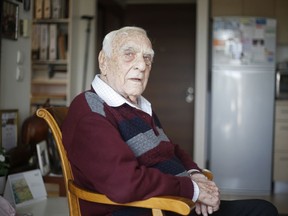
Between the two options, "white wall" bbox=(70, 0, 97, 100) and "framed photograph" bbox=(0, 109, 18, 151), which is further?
"white wall" bbox=(70, 0, 97, 100)

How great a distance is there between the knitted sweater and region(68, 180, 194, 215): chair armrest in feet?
0.08

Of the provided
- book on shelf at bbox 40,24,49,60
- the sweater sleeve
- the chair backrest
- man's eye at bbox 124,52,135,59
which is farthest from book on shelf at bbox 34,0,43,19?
the sweater sleeve

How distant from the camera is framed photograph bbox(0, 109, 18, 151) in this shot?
234 cm

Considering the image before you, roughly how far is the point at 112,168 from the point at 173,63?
409 centimetres

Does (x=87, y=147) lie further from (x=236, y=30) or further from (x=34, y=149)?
(x=236, y=30)

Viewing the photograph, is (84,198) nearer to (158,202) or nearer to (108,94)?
(158,202)

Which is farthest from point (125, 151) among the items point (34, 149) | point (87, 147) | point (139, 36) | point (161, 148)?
point (34, 149)

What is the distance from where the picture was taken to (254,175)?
452cm

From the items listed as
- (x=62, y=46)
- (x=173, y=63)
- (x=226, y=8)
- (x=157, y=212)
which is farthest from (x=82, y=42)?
(x=157, y=212)

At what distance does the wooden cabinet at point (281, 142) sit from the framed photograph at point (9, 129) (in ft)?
9.90

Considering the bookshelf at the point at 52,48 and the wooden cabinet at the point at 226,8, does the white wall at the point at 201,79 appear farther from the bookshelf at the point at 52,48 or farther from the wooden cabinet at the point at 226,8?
the bookshelf at the point at 52,48

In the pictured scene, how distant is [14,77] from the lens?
2.50 metres

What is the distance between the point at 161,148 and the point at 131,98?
0.25m

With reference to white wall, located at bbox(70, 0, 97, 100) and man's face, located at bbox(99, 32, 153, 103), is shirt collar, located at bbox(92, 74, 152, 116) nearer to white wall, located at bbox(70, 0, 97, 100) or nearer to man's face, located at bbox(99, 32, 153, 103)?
man's face, located at bbox(99, 32, 153, 103)
